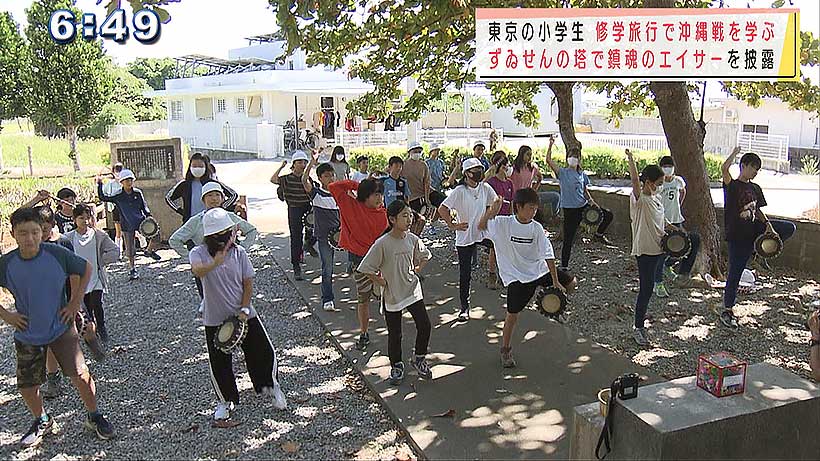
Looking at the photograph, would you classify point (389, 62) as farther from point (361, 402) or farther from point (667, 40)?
point (361, 402)

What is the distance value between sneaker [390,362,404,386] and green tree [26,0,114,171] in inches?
733

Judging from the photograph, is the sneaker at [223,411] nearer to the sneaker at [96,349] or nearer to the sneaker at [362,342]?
the sneaker at [362,342]

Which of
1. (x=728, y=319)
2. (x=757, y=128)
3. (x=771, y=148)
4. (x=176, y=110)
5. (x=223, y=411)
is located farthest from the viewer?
(x=176, y=110)

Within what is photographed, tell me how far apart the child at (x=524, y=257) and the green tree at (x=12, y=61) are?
2052 cm

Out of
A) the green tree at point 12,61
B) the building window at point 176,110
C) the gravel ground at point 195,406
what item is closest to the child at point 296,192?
the gravel ground at point 195,406

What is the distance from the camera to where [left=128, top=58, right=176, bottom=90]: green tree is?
205 ft

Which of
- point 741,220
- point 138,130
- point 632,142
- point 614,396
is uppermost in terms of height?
point 138,130

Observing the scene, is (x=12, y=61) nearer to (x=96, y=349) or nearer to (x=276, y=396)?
(x=96, y=349)

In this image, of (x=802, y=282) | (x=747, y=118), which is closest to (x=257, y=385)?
(x=802, y=282)

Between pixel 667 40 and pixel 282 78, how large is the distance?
76.8ft

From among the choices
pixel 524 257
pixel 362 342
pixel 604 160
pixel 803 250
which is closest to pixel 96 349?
pixel 362 342

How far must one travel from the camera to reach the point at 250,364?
15.8 feet

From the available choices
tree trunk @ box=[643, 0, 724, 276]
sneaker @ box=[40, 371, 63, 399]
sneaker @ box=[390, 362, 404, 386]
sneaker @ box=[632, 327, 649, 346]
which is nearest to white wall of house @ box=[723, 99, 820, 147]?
tree trunk @ box=[643, 0, 724, 276]

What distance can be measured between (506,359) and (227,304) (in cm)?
230
